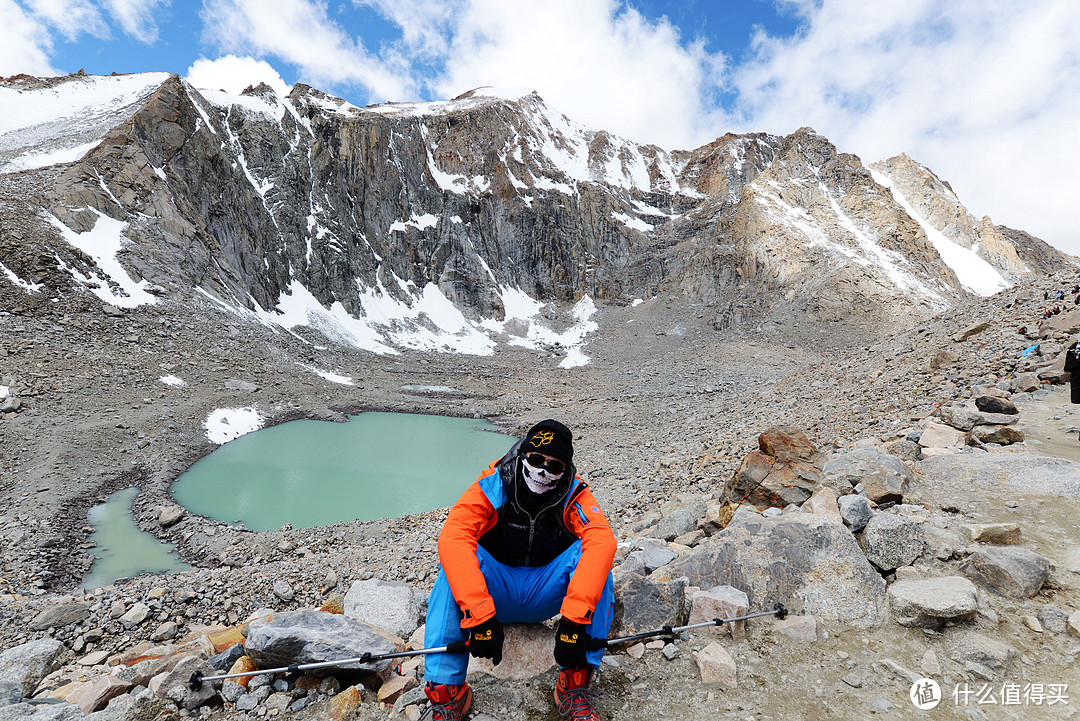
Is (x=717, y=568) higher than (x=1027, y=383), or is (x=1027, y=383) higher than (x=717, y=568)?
(x=1027, y=383)

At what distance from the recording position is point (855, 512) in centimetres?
411

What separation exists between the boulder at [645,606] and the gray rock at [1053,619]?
2.23 metres

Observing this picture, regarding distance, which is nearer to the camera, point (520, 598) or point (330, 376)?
point (520, 598)

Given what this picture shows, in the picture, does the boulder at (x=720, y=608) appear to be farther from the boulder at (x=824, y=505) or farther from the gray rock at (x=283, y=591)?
the gray rock at (x=283, y=591)

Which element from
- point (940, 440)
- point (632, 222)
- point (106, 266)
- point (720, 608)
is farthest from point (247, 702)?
point (632, 222)

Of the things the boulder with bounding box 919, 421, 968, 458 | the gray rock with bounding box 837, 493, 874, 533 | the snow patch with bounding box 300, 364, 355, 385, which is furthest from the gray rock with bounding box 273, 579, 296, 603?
the snow patch with bounding box 300, 364, 355, 385

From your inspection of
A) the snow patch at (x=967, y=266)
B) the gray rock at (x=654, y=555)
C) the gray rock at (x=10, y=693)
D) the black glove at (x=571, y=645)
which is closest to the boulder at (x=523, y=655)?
the black glove at (x=571, y=645)

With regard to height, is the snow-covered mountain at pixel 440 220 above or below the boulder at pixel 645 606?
above

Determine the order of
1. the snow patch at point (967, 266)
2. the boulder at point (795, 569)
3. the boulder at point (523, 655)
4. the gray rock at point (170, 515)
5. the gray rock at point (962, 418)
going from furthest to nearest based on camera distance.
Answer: the snow patch at point (967, 266)
the gray rock at point (170, 515)
the gray rock at point (962, 418)
the boulder at point (795, 569)
the boulder at point (523, 655)

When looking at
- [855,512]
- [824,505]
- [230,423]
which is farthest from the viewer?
[230,423]

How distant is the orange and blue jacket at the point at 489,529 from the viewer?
9.02 feet

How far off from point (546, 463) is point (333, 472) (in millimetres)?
16266

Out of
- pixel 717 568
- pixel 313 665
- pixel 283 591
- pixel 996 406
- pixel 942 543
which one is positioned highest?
pixel 996 406

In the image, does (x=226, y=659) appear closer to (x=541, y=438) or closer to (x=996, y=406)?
(x=541, y=438)
